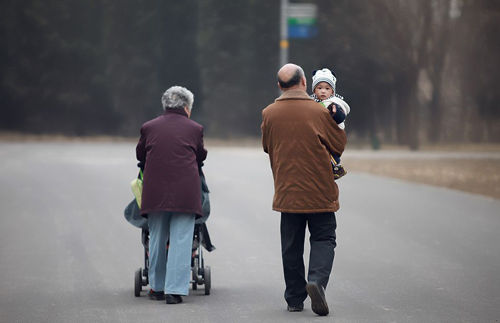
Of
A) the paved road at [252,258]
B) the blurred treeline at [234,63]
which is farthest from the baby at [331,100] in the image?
the blurred treeline at [234,63]

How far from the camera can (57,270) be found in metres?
8.74

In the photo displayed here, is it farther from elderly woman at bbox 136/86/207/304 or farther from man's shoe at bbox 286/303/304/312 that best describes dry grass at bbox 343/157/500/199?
elderly woman at bbox 136/86/207/304

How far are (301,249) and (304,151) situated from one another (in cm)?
74

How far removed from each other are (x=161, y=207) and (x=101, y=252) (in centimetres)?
307

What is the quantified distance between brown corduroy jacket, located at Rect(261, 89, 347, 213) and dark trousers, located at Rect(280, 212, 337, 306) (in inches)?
6.4

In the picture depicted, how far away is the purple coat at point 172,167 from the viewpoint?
7004 millimetres

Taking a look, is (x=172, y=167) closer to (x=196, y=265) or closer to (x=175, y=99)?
(x=175, y=99)

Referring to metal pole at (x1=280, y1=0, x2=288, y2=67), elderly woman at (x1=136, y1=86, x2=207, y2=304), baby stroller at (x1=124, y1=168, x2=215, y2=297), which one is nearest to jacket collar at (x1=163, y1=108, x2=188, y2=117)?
elderly woman at (x1=136, y1=86, x2=207, y2=304)

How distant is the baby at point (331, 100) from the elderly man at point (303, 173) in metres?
0.07

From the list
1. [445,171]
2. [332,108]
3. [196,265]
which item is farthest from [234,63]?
[332,108]

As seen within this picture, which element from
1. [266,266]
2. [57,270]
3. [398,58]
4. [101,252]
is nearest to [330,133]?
[266,266]

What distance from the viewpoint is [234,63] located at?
150ft

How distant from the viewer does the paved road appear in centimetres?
691

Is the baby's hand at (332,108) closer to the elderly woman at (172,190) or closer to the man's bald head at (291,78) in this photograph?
the man's bald head at (291,78)
